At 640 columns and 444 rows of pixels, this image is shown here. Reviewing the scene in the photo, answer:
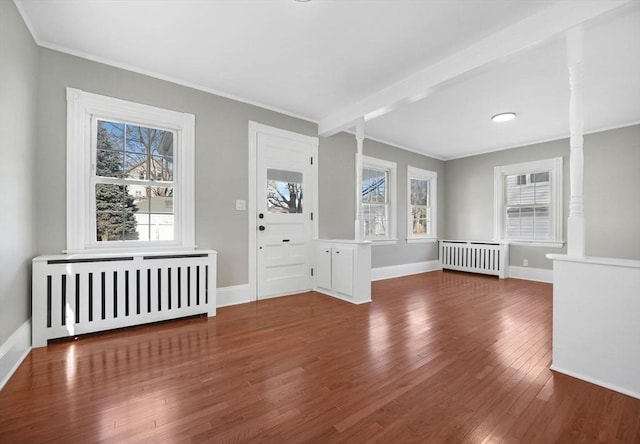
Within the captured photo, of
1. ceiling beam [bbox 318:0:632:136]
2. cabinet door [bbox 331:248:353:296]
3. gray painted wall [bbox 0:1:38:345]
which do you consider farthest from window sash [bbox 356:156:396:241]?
gray painted wall [bbox 0:1:38:345]

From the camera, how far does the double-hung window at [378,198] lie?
17.8ft

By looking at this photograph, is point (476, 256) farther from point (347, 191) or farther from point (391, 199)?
point (347, 191)

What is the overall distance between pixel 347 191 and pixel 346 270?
160 cm

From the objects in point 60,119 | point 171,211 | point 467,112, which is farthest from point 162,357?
point 467,112

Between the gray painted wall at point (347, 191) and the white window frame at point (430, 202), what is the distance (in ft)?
0.37

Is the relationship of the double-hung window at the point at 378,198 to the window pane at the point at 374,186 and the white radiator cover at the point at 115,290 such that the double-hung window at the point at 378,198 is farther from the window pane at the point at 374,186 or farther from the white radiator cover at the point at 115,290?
the white radiator cover at the point at 115,290

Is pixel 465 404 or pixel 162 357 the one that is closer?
pixel 465 404

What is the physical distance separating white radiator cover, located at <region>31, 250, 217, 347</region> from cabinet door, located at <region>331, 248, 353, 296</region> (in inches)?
64.0

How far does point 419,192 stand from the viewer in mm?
6453

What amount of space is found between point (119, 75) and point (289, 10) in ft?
6.54

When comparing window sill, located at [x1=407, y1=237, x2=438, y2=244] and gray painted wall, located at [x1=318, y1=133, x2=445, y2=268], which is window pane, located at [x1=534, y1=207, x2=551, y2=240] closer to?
window sill, located at [x1=407, y1=237, x2=438, y2=244]

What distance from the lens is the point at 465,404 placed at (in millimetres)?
1628

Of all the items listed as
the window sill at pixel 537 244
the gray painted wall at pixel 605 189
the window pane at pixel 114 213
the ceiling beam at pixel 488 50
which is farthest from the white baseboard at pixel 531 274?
the window pane at pixel 114 213

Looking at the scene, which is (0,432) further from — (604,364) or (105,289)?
(604,364)
